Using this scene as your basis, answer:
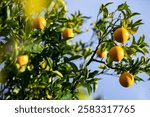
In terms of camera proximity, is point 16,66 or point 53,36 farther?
point 53,36

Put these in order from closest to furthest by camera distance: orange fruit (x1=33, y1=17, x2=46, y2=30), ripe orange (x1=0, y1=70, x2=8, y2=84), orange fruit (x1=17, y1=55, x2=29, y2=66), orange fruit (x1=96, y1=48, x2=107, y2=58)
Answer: orange fruit (x1=17, y1=55, x2=29, y2=66) < ripe orange (x1=0, y1=70, x2=8, y2=84) < orange fruit (x1=33, y1=17, x2=46, y2=30) < orange fruit (x1=96, y1=48, x2=107, y2=58)

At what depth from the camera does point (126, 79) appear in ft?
13.1

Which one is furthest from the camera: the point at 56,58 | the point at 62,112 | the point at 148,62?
the point at 148,62

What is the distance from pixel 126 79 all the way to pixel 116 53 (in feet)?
0.79

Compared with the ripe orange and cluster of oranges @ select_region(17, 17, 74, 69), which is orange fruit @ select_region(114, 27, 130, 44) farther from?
the ripe orange

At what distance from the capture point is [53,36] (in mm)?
4102

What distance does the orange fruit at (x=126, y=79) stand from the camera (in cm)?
400

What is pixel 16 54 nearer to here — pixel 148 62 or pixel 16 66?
pixel 16 66

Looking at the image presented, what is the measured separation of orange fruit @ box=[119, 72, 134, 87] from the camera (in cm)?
400

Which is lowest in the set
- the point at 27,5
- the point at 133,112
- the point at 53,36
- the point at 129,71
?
the point at 133,112

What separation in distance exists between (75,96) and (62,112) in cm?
24

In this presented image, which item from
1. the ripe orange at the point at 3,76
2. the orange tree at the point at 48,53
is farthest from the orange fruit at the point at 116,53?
the ripe orange at the point at 3,76

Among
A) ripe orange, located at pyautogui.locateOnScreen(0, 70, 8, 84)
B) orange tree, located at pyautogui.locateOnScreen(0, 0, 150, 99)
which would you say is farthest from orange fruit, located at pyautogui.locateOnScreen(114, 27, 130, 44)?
ripe orange, located at pyautogui.locateOnScreen(0, 70, 8, 84)

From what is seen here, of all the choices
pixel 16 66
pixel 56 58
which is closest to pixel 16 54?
pixel 16 66
